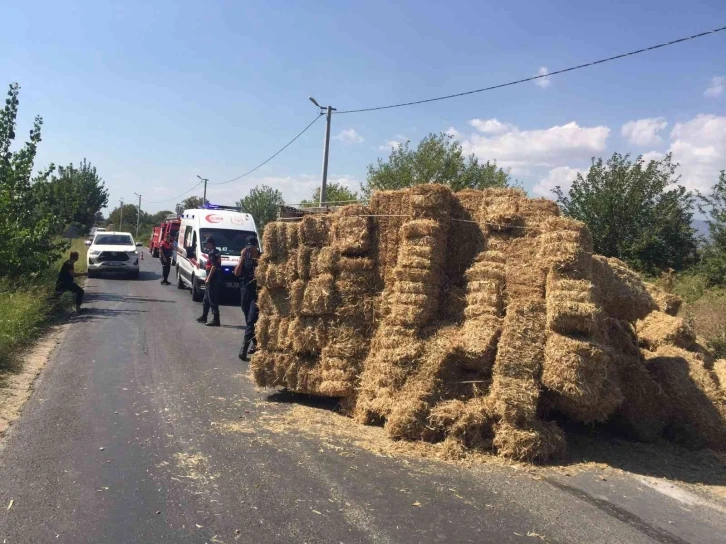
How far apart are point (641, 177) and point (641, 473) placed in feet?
55.6

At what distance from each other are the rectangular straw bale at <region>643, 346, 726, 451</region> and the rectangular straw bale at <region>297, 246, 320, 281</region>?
434cm

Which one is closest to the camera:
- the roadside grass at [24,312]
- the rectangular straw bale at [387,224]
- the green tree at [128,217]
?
the rectangular straw bale at [387,224]

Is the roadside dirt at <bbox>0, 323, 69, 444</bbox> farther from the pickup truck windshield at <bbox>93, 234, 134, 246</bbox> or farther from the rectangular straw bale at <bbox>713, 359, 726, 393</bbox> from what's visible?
the pickup truck windshield at <bbox>93, 234, 134, 246</bbox>

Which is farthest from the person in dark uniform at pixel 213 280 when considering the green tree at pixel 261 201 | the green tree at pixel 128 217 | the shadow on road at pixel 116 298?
the green tree at pixel 128 217

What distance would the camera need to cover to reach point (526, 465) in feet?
18.7

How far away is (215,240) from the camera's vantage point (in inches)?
702

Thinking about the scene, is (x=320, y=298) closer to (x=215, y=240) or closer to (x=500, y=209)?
(x=500, y=209)

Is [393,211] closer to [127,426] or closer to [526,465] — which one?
[526,465]

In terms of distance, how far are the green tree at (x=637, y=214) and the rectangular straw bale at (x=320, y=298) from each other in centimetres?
1570

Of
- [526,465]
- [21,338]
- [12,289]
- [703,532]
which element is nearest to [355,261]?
[526,465]

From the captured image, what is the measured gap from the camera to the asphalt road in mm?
4270

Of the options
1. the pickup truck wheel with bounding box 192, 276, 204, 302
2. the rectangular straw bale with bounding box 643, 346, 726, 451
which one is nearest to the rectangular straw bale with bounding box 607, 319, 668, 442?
the rectangular straw bale with bounding box 643, 346, 726, 451

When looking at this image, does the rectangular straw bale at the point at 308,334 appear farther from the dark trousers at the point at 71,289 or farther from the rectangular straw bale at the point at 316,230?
the dark trousers at the point at 71,289

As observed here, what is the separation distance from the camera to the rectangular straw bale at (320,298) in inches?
286
